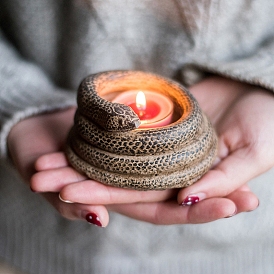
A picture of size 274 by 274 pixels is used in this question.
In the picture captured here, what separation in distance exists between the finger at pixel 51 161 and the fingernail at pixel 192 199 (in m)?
0.22

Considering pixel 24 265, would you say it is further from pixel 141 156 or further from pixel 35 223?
pixel 141 156

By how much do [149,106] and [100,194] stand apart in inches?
6.7

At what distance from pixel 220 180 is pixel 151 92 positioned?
7.6 inches

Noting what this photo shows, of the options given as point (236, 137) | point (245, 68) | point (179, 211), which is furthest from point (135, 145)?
point (245, 68)

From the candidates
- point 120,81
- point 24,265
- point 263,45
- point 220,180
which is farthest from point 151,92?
point 24,265

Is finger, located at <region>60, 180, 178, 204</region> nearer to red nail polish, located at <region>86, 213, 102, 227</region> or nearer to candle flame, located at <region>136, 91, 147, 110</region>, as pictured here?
red nail polish, located at <region>86, 213, 102, 227</region>

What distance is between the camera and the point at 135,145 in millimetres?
538

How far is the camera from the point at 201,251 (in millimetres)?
932

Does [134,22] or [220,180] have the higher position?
[134,22]

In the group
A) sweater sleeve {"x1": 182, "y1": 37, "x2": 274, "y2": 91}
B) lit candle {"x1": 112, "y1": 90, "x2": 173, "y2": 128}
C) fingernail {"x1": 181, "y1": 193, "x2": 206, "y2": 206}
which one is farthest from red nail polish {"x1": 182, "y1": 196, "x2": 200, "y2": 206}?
sweater sleeve {"x1": 182, "y1": 37, "x2": 274, "y2": 91}

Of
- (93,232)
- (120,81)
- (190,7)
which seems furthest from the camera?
(93,232)

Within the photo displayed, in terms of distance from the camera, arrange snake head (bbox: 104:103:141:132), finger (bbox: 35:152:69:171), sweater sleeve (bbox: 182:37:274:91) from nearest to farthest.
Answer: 1. snake head (bbox: 104:103:141:132)
2. finger (bbox: 35:152:69:171)
3. sweater sleeve (bbox: 182:37:274:91)

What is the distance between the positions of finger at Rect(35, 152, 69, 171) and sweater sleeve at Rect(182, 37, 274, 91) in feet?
1.26

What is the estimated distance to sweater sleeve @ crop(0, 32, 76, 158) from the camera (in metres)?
0.80
